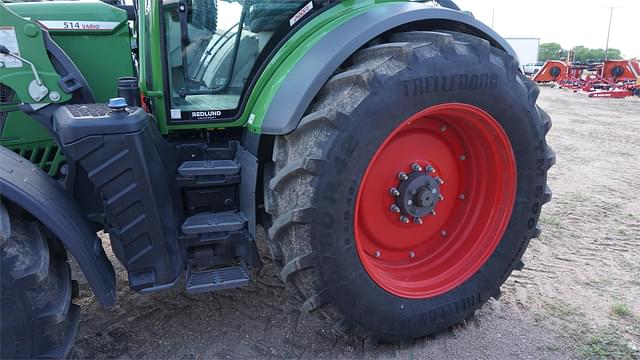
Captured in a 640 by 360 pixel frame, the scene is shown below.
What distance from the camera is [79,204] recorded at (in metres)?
2.29

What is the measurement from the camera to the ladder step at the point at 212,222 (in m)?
2.31

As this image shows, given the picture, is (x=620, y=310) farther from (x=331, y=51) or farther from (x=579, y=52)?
(x=579, y=52)

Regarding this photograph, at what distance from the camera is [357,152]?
6.70ft

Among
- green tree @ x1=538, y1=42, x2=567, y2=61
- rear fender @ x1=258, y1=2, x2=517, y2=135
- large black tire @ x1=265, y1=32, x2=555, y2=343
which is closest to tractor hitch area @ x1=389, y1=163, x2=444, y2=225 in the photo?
large black tire @ x1=265, y1=32, x2=555, y2=343

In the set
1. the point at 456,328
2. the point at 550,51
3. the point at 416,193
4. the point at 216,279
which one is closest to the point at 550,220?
the point at 456,328

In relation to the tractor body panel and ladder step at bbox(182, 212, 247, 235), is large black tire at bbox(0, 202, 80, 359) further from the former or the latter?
the tractor body panel

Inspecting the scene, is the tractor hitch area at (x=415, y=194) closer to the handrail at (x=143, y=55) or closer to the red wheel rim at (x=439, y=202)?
the red wheel rim at (x=439, y=202)

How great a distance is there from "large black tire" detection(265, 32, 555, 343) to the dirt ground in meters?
0.30

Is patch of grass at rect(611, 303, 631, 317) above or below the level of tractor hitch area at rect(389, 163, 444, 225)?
below

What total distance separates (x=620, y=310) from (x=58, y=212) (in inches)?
123

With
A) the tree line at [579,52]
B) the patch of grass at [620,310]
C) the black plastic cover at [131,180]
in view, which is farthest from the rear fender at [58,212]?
the tree line at [579,52]

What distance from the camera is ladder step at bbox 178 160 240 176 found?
7.73ft

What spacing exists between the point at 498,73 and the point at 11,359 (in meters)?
Answer: 2.49

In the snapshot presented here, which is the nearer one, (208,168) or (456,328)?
(208,168)
